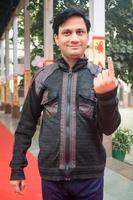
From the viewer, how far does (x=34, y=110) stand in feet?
8.30

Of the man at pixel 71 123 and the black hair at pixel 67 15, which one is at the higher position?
the black hair at pixel 67 15

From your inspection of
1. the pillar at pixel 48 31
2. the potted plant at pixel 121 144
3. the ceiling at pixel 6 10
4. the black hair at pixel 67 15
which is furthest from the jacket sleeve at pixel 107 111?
the ceiling at pixel 6 10

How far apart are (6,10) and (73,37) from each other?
64.8 feet

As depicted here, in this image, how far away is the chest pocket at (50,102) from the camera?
2.38 meters

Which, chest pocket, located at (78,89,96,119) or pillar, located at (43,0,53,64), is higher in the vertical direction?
pillar, located at (43,0,53,64)

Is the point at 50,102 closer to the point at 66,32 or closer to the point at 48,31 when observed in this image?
the point at 66,32

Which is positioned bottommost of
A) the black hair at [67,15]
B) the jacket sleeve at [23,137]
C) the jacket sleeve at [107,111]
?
the jacket sleeve at [23,137]

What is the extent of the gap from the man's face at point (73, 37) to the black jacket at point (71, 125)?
5 centimetres

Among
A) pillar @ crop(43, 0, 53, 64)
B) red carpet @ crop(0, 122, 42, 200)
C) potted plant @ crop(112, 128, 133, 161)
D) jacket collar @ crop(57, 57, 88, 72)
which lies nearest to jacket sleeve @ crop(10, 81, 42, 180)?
jacket collar @ crop(57, 57, 88, 72)

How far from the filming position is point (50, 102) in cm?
240

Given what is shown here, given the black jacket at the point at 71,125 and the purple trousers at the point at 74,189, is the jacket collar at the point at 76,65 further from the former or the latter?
the purple trousers at the point at 74,189

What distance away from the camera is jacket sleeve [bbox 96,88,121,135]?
2.17 metres

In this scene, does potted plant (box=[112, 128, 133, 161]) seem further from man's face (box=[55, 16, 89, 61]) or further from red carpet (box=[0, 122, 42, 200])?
man's face (box=[55, 16, 89, 61])

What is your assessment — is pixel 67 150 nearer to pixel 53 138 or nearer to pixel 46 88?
pixel 53 138
